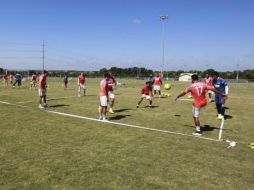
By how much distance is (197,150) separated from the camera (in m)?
8.70

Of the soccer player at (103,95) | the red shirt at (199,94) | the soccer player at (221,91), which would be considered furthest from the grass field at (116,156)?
the soccer player at (221,91)

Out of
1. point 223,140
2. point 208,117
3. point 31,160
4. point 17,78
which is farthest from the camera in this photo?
point 17,78

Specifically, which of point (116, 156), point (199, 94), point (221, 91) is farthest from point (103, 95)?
point (221, 91)

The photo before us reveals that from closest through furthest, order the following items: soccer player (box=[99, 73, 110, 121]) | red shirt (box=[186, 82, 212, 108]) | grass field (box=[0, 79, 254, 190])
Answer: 1. grass field (box=[0, 79, 254, 190])
2. red shirt (box=[186, 82, 212, 108])
3. soccer player (box=[99, 73, 110, 121])

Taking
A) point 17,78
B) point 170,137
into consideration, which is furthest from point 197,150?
point 17,78

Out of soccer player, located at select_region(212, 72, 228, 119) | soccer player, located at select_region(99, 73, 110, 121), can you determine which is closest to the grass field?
soccer player, located at select_region(99, 73, 110, 121)

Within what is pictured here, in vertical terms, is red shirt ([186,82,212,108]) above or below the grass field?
above

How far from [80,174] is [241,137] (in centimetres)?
646

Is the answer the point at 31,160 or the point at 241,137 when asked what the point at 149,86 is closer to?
the point at 241,137

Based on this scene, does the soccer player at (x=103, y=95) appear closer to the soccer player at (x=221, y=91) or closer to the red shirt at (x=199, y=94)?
the red shirt at (x=199, y=94)

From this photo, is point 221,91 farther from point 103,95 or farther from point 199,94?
point 103,95

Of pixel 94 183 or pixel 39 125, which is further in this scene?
pixel 39 125

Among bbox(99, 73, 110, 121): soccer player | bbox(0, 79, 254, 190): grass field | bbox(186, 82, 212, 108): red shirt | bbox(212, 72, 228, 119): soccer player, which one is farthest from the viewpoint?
bbox(212, 72, 228, 119): soccer player

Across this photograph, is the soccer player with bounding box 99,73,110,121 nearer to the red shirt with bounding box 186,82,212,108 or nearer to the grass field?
the grass field
